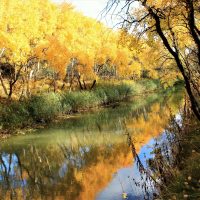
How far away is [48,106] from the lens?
3083 centimetres

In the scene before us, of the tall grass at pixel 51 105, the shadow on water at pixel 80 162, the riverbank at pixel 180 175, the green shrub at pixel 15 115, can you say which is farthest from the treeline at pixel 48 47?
the riverbank at pixel 180 175

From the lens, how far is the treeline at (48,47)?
1102 inches

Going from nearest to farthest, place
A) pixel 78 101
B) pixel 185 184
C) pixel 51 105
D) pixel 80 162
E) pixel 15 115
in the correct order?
pixel 185 184
pixel 80 162
pixel 15 115
pixel 51 105
pixel 78 101

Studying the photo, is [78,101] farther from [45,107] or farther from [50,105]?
[45,107]

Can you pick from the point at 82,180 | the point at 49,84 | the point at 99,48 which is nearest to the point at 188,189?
the point at 82,180

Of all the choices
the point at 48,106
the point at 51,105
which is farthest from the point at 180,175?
the point at 51,105

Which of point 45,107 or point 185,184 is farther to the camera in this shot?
point 45,107

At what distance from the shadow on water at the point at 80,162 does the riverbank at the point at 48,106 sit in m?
2.03

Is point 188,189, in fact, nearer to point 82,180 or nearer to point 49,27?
point 82,180

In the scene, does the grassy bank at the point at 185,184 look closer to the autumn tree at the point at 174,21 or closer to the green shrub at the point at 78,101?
the autumn tree at the point at 174,21

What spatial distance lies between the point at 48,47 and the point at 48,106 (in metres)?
6.15

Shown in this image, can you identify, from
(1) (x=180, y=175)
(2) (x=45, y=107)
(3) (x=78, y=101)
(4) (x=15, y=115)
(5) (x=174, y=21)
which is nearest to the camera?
(1) (x=180, y=175)

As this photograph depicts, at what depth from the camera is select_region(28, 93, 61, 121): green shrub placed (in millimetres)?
29069

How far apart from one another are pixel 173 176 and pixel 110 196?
343 centimetres
